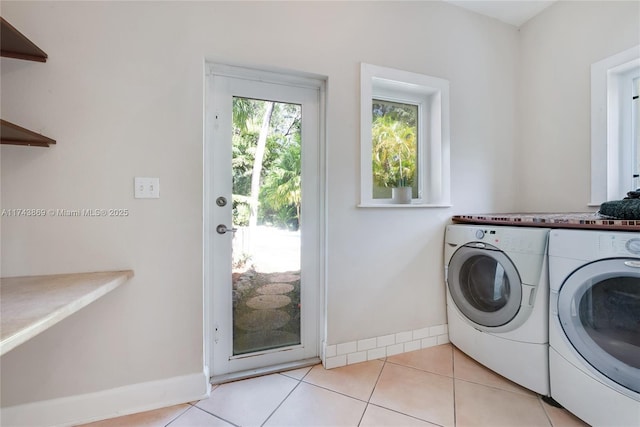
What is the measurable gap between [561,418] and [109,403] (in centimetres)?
219

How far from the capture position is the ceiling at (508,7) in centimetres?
200

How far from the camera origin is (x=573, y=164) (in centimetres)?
193

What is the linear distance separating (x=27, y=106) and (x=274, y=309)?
1613 mm

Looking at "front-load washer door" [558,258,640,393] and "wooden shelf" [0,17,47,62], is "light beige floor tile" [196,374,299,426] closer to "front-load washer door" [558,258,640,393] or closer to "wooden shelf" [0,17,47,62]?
"front-load washer door" [558,258,640,393]

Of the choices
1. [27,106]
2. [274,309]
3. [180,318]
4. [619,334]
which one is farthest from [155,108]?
[619,334]

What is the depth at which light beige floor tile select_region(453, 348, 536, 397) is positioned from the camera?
1504 millimetres

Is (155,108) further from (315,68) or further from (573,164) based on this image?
(573,164)

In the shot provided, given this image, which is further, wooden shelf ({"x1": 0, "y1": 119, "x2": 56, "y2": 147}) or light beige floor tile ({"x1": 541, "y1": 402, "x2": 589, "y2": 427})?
light beige floor tile ({"x1": 541, "y1": 402, "x2": 589, "y2": 427})

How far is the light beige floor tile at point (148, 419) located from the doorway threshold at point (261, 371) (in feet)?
0.75

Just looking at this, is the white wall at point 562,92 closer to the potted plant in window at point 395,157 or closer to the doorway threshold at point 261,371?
the potted plant in window at point 395,157

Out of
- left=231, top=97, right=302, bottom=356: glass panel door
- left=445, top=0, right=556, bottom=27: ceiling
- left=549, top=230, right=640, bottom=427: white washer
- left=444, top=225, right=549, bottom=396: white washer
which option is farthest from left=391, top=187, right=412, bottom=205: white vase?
left=445, top=0, right=556, bottom=27: ceiling

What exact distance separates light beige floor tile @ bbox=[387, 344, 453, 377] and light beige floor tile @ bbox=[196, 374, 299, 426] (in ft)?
2.44

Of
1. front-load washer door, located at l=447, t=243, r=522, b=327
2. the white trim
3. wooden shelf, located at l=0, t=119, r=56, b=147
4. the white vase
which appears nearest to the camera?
wooden shelf, located at l=0, t=119, r=56, b=147

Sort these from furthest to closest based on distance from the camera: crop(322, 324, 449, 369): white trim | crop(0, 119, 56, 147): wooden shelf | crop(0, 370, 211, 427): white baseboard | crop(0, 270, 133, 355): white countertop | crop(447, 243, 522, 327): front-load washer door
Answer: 1. crop(322, 324, 449, 369): white trim
2. crop(447, 243, 522, 327): front-load washer door
3. crop(0, 370, 211, 427): white baseboard
4. crop(0, 119, 56, 147): wooden shelf
5. crop(0, 270, 133, 355): white countertop
